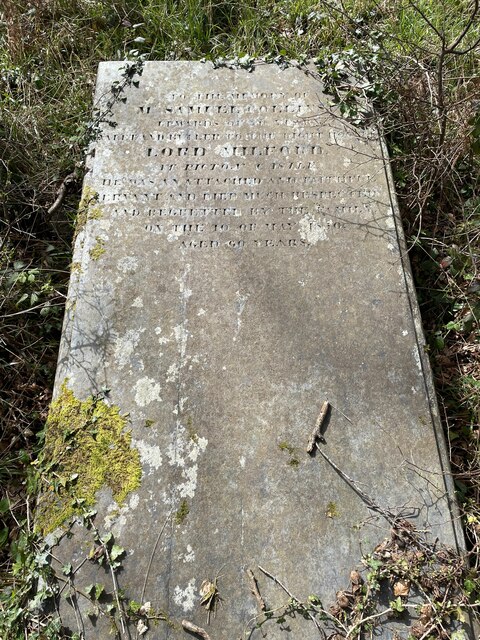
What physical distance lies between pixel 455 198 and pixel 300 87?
4.32 feet

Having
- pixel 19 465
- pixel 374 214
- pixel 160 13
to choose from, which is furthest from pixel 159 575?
pixel 160 13

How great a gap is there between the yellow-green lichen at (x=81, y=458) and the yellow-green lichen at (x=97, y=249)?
0.75 metres

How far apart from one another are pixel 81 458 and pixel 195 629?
0.90 metres

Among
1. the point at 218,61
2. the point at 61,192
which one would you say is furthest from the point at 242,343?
the point at 218,61

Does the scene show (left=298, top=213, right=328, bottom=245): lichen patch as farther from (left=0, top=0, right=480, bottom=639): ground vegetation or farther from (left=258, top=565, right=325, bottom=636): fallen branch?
(left=258, top=565, right=325, bottom=636): fallen branch

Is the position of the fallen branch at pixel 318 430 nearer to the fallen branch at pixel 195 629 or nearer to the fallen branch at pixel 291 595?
the fallen branch at pixel 291 595

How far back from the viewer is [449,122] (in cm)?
375

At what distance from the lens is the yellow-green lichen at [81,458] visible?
243cm

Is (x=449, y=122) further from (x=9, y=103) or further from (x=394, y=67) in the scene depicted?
(x=9, y=103)

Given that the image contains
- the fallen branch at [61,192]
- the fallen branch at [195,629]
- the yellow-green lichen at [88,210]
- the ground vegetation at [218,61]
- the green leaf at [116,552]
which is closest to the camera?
the fallen branch at [195,629]

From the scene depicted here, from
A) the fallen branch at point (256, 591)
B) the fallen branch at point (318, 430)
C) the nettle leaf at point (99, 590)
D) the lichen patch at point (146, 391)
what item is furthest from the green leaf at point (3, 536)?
the fallen branch at point (318, 430)

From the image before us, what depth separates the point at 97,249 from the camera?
295 cm

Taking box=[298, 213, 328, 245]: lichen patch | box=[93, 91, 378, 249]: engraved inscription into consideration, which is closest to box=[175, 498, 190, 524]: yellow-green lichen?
box=[93, 91, 378, 249]: engraved inscription

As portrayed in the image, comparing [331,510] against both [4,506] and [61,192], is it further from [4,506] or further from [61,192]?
[61,192]
